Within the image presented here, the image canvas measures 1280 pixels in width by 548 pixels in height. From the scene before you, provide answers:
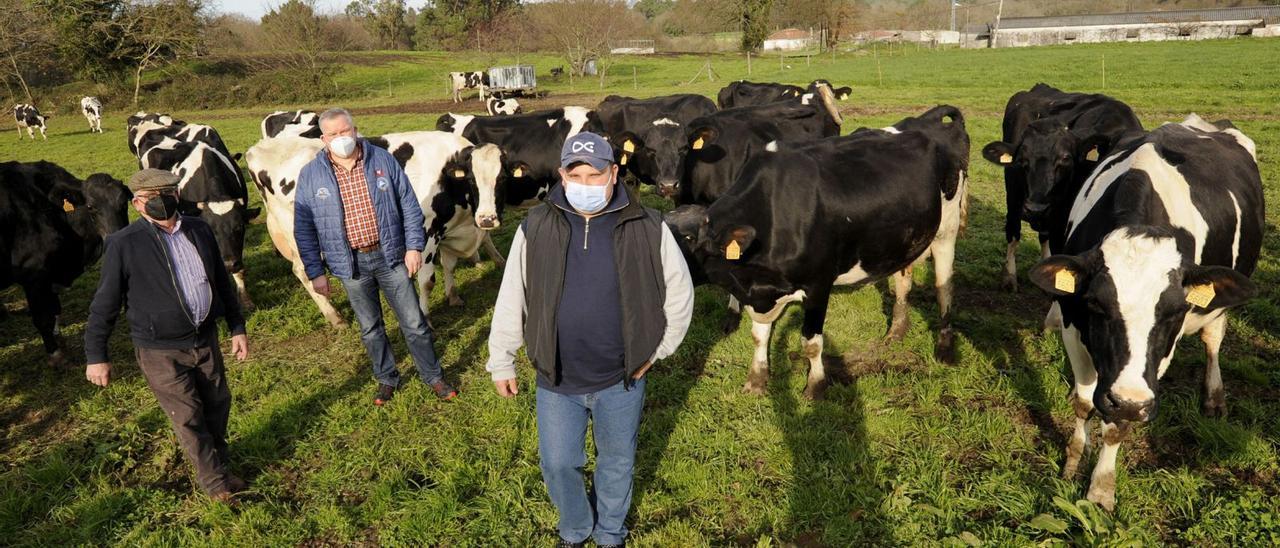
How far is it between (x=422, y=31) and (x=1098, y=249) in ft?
265

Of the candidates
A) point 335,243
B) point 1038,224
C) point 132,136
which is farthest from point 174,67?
point 1038,224

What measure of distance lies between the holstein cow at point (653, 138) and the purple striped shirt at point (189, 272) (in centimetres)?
513

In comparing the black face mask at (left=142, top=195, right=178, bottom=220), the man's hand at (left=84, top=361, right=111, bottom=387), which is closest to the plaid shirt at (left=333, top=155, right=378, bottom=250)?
the black face mask at (left=142, top=195, right=178, bottom=220)

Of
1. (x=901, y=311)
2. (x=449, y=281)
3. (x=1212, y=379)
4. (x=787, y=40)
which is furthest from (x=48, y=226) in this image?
(x=787, y=40)

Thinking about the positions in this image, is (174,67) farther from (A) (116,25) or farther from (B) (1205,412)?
(B) (1205,412)

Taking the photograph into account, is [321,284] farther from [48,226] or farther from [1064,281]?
[1064,281]

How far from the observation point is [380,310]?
5227 millimetres

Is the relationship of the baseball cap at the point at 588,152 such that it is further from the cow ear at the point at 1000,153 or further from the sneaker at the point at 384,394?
the cow ear at the point at 1000,153

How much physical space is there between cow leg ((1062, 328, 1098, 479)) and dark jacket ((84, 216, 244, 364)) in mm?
5208

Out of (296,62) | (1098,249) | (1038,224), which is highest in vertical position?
(296,62)

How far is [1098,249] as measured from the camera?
3.51 metres

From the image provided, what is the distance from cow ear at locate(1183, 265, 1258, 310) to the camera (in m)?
3.22

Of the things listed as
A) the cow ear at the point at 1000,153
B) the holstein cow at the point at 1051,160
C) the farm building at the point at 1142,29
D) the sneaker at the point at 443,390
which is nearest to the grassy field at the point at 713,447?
the sneaker at the point at 443,390

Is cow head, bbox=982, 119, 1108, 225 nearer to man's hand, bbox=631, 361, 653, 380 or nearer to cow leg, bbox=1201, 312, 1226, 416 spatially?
cow leg, bbox=1201, 312, 1226, 416
